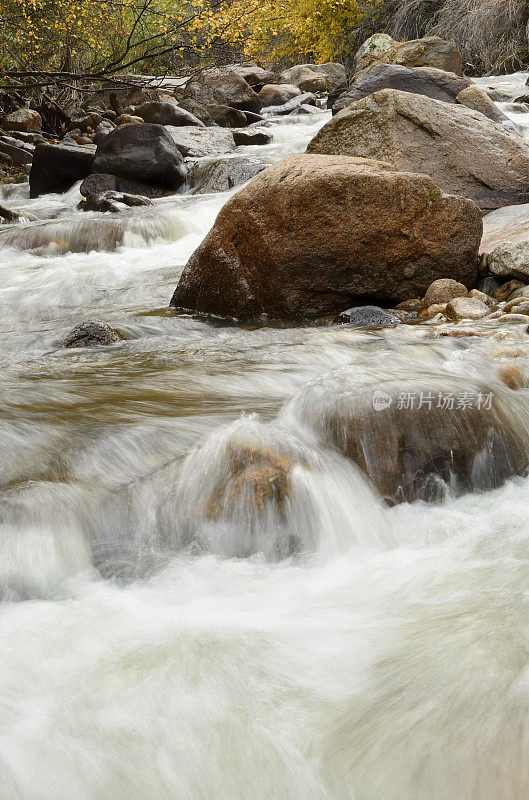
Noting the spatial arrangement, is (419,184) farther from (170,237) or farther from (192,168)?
(192,168)

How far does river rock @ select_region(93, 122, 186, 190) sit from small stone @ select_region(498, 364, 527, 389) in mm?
9366

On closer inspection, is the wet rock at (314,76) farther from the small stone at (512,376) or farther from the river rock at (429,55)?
the small stone at (512,376)

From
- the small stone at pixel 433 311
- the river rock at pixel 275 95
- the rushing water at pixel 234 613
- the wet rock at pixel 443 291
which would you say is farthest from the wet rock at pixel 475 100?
the river rock at pixel 275 95

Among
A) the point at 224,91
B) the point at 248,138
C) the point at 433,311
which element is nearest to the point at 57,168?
the point at 248,138

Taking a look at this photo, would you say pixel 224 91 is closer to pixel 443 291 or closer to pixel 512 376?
pixel 443 291

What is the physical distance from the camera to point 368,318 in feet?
19.1

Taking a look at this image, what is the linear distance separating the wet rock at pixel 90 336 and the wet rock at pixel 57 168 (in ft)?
27.0

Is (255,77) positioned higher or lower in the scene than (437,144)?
higher

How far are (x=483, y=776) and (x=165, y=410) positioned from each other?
2.64 meters

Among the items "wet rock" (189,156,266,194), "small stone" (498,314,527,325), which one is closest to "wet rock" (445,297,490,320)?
"small stone" (498,314,527,325)

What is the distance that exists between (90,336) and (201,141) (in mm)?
10134

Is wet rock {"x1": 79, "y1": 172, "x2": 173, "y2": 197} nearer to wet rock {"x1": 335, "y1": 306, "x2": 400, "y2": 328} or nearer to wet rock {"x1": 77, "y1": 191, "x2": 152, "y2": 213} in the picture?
wet rock {"x1": 77, "y1": 191, "x2": 152, "y2": 213}

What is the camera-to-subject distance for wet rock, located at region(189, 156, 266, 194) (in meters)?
11.7

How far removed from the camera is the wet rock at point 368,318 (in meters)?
5.71
